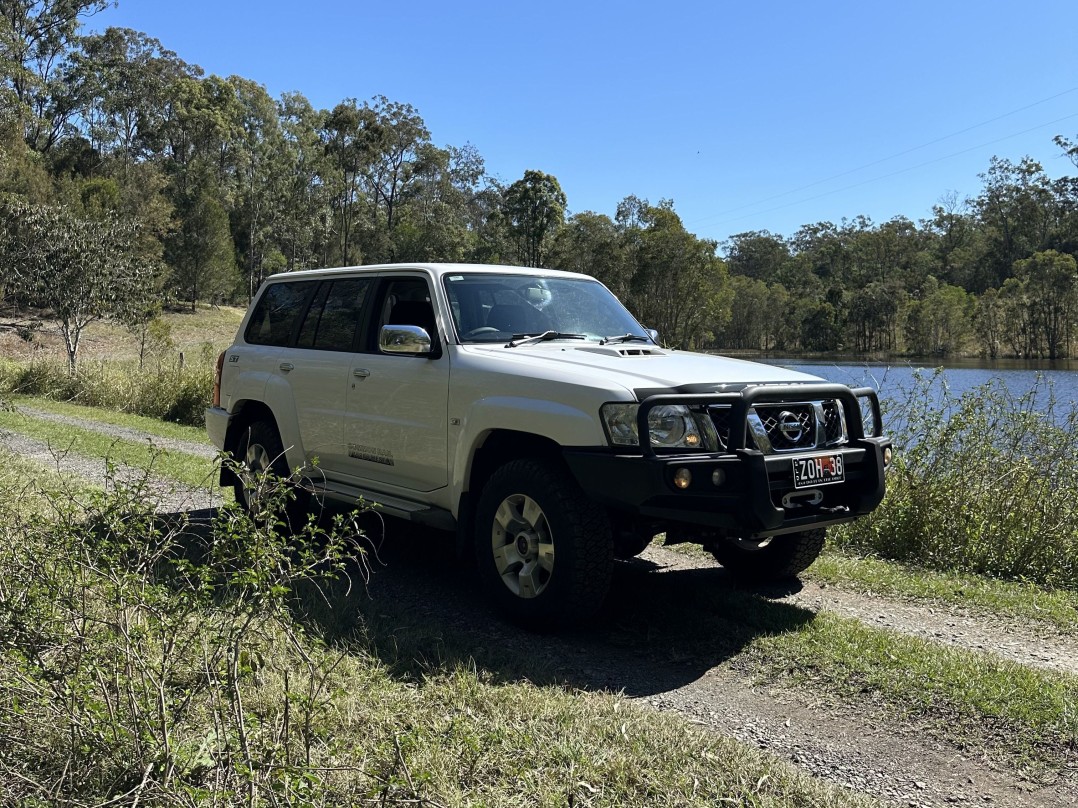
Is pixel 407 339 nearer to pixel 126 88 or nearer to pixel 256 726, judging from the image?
pixel 256 726

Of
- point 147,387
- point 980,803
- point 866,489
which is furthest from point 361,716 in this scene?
point 147,387

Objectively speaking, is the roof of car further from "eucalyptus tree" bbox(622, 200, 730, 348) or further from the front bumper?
"eucalyptus tree" bbox(622, 200, 730, 348)

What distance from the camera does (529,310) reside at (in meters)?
5.67

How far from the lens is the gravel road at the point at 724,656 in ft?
10.9

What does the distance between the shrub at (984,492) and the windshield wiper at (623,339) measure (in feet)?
8.95

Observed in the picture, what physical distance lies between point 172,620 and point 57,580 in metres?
0.43

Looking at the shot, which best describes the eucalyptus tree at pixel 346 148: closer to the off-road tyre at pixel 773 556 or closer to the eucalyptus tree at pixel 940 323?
the eucalyptus tree at pixel 940 323

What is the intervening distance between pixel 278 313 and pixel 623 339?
2832mm

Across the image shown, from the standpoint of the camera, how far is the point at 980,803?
10.3 ft

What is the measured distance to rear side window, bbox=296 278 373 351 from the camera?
6102mm

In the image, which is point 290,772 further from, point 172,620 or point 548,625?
point 548,625

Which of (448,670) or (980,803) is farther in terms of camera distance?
(448,670)

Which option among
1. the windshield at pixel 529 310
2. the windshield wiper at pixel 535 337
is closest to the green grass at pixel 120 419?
the windshield at pixel 529 310

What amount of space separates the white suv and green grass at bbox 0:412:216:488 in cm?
213
